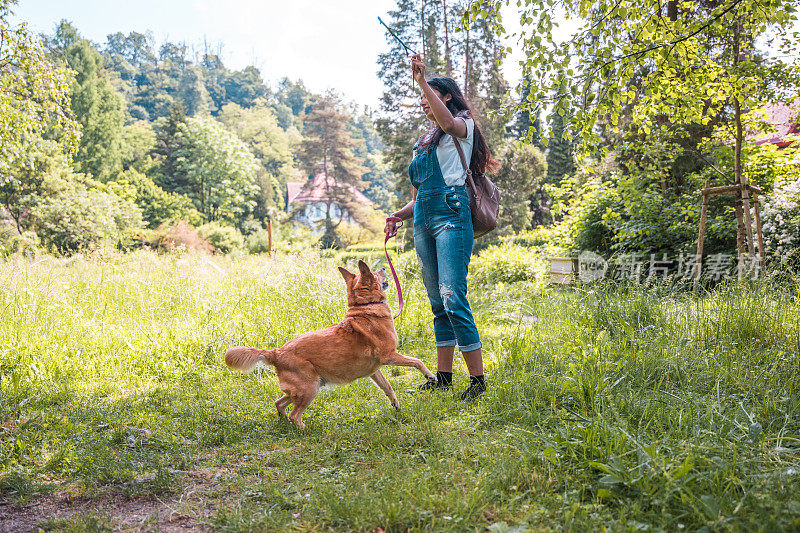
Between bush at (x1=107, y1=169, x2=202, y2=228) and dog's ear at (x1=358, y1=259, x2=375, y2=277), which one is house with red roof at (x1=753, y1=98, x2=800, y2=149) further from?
bush at (x1=107, y1=169, x2=202, y2=228)

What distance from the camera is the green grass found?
6.48 feet

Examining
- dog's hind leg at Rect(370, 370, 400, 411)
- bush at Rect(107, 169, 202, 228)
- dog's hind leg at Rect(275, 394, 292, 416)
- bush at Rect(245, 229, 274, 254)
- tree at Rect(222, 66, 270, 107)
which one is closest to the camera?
dog's hind leg at Rect(275, 394, 292, 416)

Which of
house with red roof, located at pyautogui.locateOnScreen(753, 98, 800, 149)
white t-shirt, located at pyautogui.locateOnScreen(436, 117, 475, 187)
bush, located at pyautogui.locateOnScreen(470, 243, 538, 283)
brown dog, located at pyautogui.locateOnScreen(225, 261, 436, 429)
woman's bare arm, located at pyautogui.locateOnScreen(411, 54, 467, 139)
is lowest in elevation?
bush, located at pyautogui.locateOnScreen(470, 243, 538, 283)

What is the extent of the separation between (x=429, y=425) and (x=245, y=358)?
1.24 m

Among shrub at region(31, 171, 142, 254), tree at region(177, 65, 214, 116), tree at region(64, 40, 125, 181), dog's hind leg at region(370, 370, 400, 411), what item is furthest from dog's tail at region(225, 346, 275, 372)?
tree at region(177, 65, 214, 116)

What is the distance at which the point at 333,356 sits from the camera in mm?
3232

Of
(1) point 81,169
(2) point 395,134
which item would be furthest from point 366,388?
(1) point 81,169

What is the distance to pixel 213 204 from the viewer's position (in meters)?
40.0

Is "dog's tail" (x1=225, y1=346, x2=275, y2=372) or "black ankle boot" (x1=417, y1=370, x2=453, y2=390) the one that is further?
"black ankle boot" (x1=417, y1=370, x2=453, y2=390)

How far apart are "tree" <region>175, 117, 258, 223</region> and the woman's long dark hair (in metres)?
37.5

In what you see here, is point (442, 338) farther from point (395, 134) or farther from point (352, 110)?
point (352, 110)

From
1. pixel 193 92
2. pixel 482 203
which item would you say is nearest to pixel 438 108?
pixel 482 203

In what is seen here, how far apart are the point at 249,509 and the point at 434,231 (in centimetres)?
207

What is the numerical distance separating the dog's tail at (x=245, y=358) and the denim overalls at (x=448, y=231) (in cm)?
125
